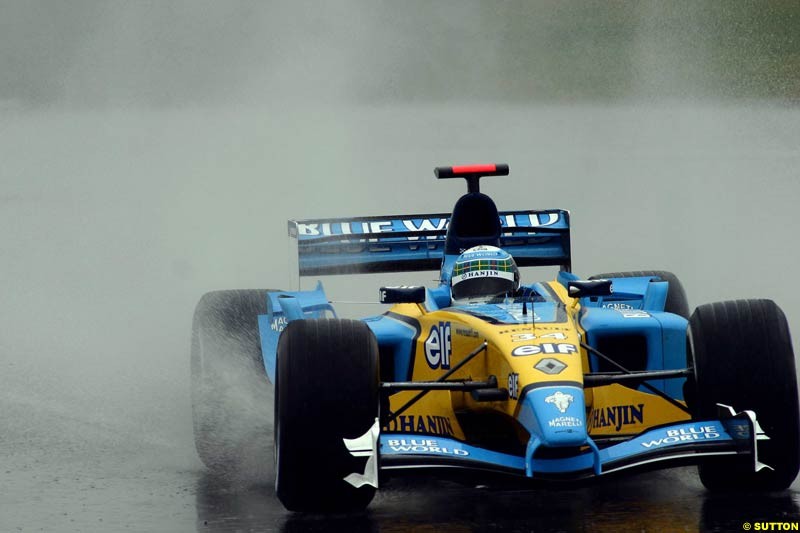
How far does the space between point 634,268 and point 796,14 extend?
89.7 feet

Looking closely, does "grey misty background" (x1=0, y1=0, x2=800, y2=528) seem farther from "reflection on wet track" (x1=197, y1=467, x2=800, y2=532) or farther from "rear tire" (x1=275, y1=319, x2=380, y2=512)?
"rear tire" (x1=275, y1=319, x2=380, y2=512)

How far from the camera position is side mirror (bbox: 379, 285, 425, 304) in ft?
30.8

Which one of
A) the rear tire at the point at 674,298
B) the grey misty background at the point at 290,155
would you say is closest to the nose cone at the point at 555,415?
the grey misty background at the point at 290,155

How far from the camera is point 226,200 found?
23.0 metres

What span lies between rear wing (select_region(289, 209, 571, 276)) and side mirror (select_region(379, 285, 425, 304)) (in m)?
2.25

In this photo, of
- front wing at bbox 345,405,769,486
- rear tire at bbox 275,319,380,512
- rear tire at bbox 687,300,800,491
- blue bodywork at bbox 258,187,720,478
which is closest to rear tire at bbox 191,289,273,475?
blue bodywork at bbox 258,187,720,478

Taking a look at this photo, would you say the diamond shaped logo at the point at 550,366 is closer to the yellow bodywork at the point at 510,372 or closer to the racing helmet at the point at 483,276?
the yellow bodywork at the point at 510,372

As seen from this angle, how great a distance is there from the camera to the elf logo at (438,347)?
30.8 ft

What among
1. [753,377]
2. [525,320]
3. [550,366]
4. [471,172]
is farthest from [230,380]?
[753,377]

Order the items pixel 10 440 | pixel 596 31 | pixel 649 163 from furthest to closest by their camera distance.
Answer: pixel 596 31, pixel 649 163, pixel 10 440

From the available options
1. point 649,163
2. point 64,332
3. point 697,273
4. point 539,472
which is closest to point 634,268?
point 697,273

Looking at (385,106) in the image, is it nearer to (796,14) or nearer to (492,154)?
(492,154)

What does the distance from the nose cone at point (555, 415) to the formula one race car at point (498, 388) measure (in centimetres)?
1

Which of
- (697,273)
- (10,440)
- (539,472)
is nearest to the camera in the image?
(539,472)
